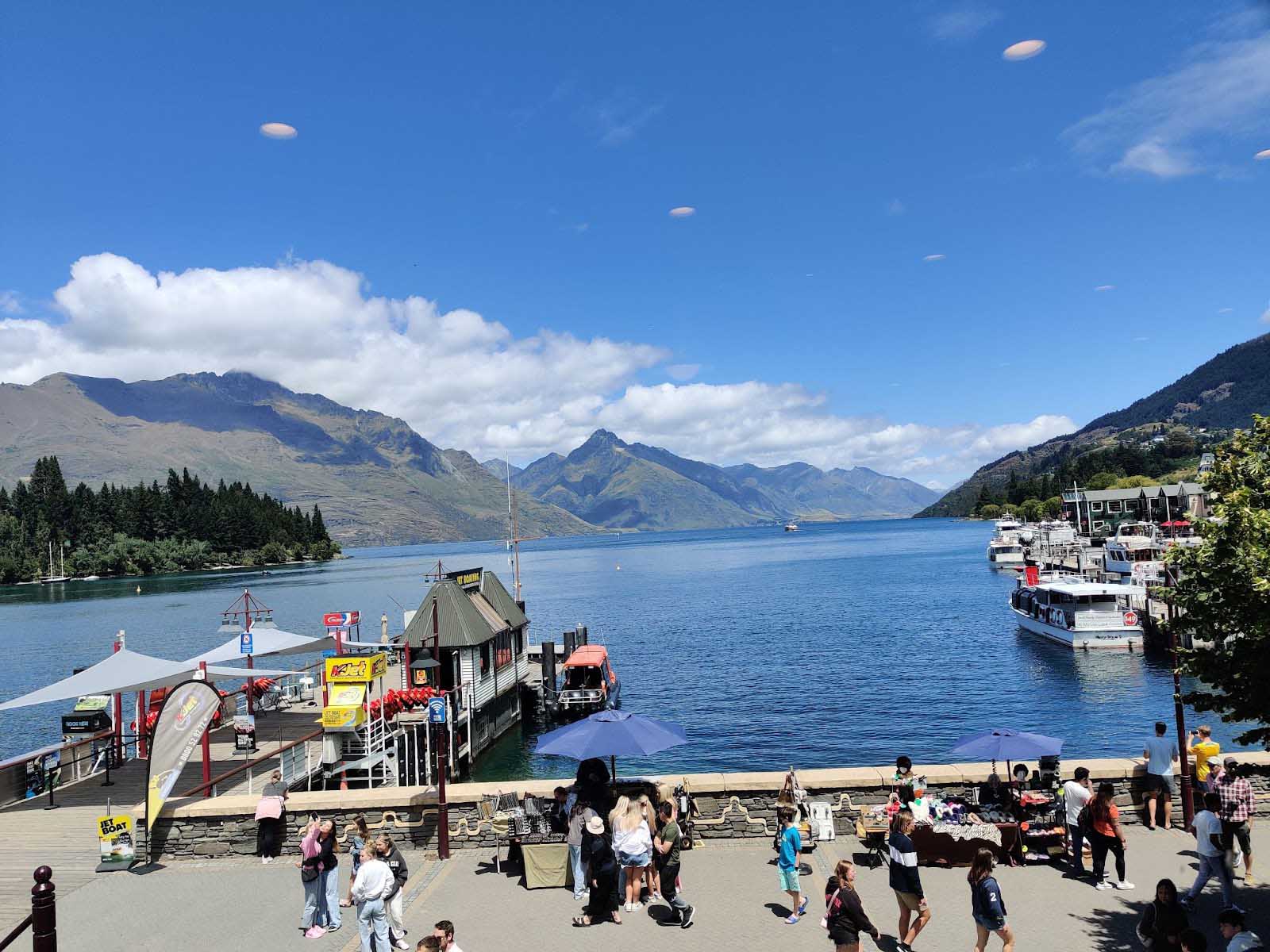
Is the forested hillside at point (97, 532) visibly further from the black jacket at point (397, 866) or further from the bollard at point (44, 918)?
the bollard at point (44, 918)

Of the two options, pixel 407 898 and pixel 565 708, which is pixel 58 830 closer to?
pixel 407 898

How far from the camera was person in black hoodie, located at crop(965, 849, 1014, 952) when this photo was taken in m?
9.70

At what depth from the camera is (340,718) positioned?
77.3 feet

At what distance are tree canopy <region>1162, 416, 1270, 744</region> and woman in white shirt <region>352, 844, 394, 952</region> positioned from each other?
10672 millimetres

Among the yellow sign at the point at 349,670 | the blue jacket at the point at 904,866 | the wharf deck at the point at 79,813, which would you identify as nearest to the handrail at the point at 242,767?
the wharf deck at the point at 79,813

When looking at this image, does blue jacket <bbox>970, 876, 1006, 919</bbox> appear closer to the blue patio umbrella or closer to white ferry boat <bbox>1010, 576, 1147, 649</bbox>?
the blue patio umbrella

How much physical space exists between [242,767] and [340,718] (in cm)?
460

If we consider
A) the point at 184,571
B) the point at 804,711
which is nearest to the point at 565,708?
the point at 804,711

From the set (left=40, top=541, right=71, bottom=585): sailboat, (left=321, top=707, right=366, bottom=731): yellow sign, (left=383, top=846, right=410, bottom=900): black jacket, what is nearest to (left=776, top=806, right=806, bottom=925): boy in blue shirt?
(left=383, top=846, right=410, bottom=900): black jacket

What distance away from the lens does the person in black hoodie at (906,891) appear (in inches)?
413

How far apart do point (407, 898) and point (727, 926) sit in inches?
199

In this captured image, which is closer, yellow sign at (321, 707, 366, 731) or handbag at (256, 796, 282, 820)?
handbag at (256, 796, 282, 820)

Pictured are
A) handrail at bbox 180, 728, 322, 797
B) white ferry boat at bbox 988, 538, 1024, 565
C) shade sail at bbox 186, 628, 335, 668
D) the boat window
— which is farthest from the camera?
white ferry boat at bbox 988, 538, 1024, 565

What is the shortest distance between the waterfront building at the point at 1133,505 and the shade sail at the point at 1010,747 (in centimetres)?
12680
